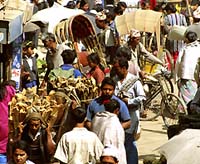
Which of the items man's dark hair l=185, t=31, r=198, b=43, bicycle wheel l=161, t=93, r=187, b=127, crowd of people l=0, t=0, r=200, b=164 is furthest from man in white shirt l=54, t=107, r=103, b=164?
bicycle wheel l=161, t=93, r=187, b=127

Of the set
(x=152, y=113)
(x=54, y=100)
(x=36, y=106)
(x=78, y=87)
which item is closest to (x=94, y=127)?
(x=36, y=106)

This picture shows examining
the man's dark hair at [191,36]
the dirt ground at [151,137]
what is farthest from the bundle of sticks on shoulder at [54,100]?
the man's dark hair at [191,36]

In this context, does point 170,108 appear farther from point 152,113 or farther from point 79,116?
point 79,116

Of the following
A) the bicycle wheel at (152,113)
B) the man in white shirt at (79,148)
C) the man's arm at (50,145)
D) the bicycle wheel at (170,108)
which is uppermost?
the man in white shirt at (79,148)

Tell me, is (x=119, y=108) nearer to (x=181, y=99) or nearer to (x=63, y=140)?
(x=63, y=140)

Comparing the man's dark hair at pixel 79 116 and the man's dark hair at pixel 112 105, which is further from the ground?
the man's dark hair at pixel 112 105

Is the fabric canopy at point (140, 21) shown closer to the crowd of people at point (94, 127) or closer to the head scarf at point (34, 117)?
the crowd of people at point (94, 127)

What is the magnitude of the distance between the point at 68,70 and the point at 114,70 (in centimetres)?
124

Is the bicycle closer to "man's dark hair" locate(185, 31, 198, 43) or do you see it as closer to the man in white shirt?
"man's dark hair" locate(185, 31, 198, 43)

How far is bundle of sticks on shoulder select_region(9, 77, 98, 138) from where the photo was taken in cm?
1039

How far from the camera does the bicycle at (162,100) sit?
14086 millimetres

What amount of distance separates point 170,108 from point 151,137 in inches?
26.1

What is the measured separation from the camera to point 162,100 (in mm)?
14469

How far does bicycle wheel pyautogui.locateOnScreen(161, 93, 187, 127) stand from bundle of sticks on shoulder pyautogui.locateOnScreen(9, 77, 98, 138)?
3.04 m
